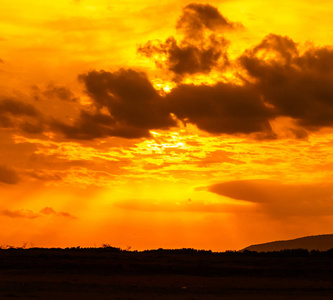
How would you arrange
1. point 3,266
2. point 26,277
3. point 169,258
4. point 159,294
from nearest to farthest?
point 159,294 → point 26,277 → point 3,266 → point 169,258

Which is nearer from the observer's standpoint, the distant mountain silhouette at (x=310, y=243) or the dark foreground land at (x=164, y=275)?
the dark foreground land at (x=164, y=275)

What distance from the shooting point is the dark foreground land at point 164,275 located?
4666 centimetres

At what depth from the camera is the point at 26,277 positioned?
182 feet

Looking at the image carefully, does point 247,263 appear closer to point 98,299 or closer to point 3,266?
point 3,266

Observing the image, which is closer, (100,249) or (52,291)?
(52,291)

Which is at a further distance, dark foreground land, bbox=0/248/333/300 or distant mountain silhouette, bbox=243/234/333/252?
distant mountain silhouette, bbox=243/234/333/252

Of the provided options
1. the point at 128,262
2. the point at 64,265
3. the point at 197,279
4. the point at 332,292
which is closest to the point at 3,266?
the point at 64,265

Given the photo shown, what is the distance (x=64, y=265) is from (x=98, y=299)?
23.0 m

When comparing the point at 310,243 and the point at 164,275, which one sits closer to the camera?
the point at 164,275

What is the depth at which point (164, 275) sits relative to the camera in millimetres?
60031

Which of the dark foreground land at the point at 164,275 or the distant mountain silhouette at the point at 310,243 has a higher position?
the distant mountain silhouette at the point at 310,243

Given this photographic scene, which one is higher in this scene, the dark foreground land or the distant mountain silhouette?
the distant mountain silhouette

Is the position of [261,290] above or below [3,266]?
below

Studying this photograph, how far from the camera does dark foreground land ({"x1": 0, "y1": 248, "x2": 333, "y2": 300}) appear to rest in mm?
46656
